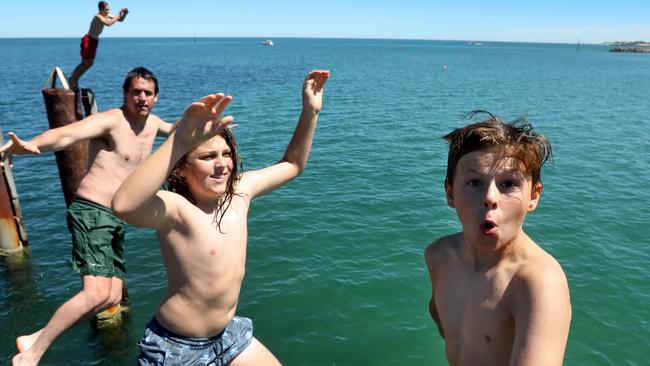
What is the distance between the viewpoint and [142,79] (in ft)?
16.5

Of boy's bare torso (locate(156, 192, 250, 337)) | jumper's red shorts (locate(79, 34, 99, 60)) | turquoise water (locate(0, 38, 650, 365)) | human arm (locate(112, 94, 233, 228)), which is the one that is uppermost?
jumper's red shorts (locate(79, 34, 99, 60))

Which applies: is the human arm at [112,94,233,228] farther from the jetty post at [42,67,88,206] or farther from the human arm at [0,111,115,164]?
the jetty post at [42,67,88,206]

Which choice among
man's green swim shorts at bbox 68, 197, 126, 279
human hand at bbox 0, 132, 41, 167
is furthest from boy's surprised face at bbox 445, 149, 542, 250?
man's green swim shorts at bbox 68, 197, 126, 279

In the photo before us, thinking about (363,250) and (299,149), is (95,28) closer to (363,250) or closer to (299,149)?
(363,250)

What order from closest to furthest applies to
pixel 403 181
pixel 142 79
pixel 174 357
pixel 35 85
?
pixel 174 357 → pixel 142 79 → pixel 403 181 → pixel 35 85

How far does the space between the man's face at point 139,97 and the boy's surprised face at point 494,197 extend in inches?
156

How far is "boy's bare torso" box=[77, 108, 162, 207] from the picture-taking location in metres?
4.95

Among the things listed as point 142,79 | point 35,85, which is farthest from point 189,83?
point 142,79

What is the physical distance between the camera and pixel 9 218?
8000 mm

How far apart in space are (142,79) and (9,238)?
5.21 meters

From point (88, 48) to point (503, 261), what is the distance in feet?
28.8

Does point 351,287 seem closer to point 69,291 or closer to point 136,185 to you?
point 69,291

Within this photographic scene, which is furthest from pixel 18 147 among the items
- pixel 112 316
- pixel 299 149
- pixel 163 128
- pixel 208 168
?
pixel 112 316

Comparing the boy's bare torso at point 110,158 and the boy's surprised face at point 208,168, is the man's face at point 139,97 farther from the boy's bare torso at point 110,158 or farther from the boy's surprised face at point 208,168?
the boy's surprised face at point 208,168
